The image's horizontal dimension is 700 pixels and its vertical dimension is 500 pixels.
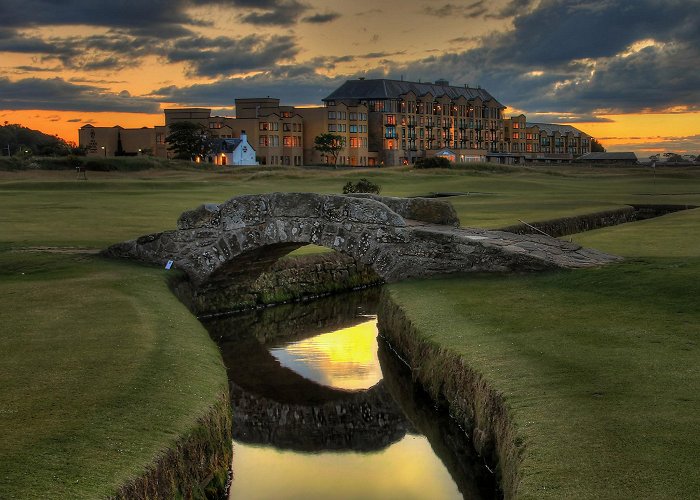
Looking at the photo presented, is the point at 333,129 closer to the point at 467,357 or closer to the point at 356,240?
the point at 356,240

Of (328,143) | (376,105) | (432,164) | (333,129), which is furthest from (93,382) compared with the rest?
(376,105)

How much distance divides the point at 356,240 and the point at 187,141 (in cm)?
13043

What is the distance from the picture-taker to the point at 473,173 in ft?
361

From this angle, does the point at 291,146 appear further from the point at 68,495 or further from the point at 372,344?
the point at 68,495

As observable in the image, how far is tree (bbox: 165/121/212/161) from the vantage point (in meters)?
151

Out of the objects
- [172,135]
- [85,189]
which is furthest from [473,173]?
[172,135]

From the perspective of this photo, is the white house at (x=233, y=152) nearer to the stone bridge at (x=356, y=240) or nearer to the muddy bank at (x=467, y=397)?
the stone bridge at (x=356, y=240)

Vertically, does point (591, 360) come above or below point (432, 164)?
below

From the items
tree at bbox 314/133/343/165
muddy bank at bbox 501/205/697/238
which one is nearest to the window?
tree at bbox 314/133/343/165

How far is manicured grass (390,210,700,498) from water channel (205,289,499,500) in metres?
1.76

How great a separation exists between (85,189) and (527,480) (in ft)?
230

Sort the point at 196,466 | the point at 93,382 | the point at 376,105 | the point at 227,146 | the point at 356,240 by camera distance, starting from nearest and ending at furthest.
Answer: the point at 196,466 < the point at 93,382 < the point at 356,240 < the point at 227,146 < the point at 376,105

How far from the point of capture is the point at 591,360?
15133 millimetres

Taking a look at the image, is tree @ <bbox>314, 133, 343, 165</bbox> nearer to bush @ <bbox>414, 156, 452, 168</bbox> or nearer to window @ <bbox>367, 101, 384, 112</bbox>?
window @ <bbox>367, 101, 384, 112</bbox>
